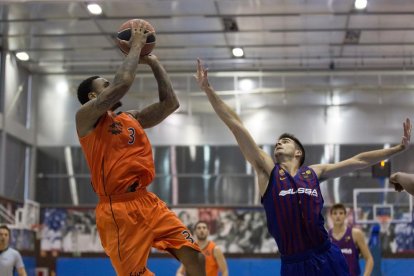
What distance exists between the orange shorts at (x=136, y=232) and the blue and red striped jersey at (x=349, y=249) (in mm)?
4859

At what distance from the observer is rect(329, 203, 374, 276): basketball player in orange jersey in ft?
31.4

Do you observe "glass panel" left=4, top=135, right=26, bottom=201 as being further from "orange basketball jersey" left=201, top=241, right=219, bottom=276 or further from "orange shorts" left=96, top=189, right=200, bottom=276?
"orange shorts" left=96, top=189, right=200, bottom=276

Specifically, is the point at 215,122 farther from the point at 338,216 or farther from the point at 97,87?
the point at 97,87

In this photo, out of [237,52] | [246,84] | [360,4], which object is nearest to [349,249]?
[360,4]

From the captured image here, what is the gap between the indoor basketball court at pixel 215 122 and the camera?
736 inches

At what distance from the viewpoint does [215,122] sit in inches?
842

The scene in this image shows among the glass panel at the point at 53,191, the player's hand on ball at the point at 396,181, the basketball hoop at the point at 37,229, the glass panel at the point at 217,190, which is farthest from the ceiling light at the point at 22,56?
the player's hand on ball at the point at 396,181

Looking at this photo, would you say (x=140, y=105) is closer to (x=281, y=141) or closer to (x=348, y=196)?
(x=348, y=196)

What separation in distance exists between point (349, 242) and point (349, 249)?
103mm

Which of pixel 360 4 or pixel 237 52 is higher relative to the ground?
pixel 360 4

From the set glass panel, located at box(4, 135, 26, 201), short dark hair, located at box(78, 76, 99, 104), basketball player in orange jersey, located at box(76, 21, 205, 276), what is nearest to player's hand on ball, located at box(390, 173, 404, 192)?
basketball player in orange jersey, located at box(76, 21, 205, 276)

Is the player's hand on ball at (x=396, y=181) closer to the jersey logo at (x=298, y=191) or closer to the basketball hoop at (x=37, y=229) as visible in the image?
the jersey logo at (x=298, y=191)

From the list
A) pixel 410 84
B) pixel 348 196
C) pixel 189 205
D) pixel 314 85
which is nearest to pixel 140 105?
pixel 189 205

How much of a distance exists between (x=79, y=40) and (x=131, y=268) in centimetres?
1506
